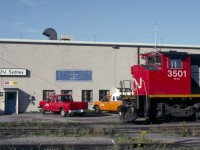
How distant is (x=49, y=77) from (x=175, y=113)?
17.6 meters

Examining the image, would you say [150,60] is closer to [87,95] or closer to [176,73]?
[176,73]

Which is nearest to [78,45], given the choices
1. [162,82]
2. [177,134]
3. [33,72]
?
[33,72]

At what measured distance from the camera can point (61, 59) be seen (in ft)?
126

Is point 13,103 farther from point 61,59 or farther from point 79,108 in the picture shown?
point 79,108

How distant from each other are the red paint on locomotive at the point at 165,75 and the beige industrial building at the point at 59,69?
15527mm

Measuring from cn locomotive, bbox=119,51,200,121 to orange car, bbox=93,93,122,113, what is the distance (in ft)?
33.6

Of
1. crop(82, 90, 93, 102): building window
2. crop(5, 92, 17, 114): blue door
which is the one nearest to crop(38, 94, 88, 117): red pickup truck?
crop(5, 92, 17, 114): blue door

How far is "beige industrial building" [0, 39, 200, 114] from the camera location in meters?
37.0

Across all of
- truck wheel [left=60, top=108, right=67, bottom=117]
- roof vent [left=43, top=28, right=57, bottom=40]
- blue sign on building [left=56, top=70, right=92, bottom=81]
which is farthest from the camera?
roof vent [left=43, top=28, right=57, bottom=40]

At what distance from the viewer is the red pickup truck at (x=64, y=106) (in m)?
31.1

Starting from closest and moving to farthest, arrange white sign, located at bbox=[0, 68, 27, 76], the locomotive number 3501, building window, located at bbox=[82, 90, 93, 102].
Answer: the locomotive number 3501
white sign, located at bbox=[0, 68, 27, 76]
building window, located at bbox=[82, 90, 93, 102]

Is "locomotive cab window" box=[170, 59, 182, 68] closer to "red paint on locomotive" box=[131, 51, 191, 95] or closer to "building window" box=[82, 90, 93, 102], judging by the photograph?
"red paint on locomotive" box=[131, 51, 191, 95]

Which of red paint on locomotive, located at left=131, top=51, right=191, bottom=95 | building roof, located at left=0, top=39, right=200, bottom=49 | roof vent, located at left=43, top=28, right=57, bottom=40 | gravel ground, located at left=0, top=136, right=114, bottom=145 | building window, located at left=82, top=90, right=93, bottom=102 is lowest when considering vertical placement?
gravel ground, located at left=0, top=136, right=114, bottom=145

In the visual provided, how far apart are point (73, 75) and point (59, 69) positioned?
1485 mm
